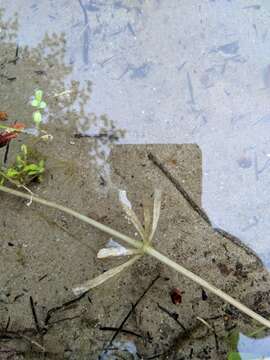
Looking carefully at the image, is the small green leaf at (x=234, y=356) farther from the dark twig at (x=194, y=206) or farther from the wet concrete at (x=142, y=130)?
the dark twig at (x=194, y=206)

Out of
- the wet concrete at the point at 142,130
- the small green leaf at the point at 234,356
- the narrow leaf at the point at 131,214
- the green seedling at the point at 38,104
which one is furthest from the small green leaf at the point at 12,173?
the small green leaf at the point at 234,356

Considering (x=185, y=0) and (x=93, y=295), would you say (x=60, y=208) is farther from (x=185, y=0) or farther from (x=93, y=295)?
(x=185, y=0)

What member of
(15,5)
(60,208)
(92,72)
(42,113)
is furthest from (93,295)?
(15,5)

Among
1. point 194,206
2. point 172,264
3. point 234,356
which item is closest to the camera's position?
point 172,264

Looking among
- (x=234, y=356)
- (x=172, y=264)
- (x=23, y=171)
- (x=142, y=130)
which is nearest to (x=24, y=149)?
(x=23, y=171)

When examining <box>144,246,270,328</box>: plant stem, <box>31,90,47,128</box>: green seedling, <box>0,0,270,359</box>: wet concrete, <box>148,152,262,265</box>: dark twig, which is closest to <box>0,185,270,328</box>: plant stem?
<box>144,246,270,328</box>: plant stem

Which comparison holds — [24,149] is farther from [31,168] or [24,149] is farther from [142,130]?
[142,130]

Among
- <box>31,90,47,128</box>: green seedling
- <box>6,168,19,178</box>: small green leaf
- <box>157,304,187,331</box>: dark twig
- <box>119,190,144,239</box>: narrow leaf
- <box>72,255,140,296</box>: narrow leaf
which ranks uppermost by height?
<box>31,90,47,128</box>: green seedling

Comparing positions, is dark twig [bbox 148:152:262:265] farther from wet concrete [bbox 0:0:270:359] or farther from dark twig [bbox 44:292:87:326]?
dark twig [bbox 44:292:87:326]
